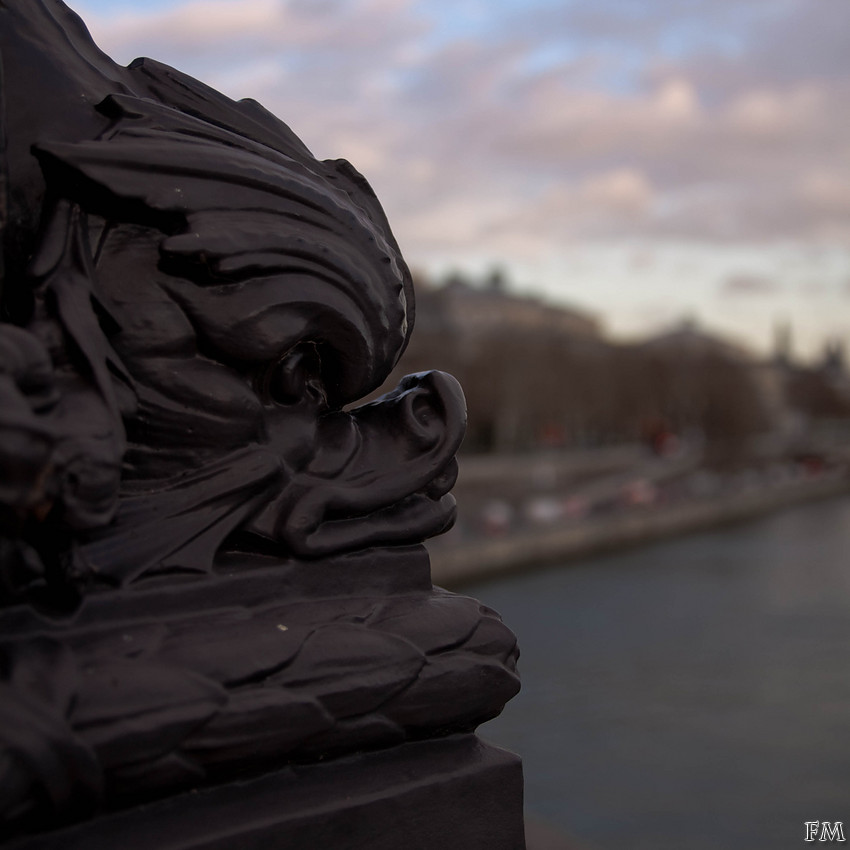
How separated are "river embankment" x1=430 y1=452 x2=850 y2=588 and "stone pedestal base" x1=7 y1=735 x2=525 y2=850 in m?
10.9

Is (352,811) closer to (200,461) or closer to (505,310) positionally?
(200,461)

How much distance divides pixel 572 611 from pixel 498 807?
1059 centimetres

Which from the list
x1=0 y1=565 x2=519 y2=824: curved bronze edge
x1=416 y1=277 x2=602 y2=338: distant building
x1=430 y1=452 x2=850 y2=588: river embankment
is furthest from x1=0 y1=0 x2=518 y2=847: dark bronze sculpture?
x1=416 y1=277 x2=602 y2=338: distant building

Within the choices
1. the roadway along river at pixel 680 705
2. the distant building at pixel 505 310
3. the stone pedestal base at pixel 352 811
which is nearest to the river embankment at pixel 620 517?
the roadway along river at pixel 680 705

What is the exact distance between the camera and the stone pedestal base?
1.20 metres

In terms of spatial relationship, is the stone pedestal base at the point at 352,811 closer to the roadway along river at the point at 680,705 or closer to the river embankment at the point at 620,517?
the roadway along river at the point at 680,705

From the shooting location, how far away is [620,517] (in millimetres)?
17656

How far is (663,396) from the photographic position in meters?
34.3

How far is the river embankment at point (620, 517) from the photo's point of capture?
1361 cm

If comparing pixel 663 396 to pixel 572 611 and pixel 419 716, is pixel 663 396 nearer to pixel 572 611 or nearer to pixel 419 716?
pixel 572 611

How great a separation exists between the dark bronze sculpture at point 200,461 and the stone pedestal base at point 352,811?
0.03 meters

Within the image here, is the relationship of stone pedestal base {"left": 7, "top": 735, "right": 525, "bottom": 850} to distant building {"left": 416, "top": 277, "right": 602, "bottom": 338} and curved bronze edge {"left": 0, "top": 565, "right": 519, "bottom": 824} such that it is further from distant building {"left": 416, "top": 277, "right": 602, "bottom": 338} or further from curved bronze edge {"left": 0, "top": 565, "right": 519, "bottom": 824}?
distant building {"left": 416, "top": 277, "right": 602, "bottom": 338}

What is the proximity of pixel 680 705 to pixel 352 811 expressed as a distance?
23.2ft

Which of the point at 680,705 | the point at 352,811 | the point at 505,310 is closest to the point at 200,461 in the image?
the point at 352,811
